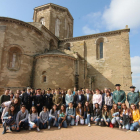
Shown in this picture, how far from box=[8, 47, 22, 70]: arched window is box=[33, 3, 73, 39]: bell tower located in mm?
10682

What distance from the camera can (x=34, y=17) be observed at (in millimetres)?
25062

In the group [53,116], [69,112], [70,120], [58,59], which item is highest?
[58,59]

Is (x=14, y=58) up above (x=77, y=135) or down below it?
above

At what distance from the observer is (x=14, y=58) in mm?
14492

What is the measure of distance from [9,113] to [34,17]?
78.4 ft

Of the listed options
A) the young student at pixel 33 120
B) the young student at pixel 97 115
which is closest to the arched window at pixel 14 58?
the young student at pixel 33 120

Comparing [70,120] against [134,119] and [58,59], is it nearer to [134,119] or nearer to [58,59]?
[134,119]

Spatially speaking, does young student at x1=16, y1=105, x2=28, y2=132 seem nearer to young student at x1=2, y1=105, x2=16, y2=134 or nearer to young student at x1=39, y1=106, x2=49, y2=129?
young student at x1=2, y1=105, x2=16, y2=134

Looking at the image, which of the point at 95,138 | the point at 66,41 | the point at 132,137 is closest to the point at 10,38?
the point at 66,41

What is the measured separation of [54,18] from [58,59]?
13.3m

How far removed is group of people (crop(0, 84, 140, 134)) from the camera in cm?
560

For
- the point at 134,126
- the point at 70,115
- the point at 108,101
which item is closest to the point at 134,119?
the point at 134,126

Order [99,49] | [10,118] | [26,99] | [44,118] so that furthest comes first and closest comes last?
[99,49] → [26,99] → [44,118] → [10,118]

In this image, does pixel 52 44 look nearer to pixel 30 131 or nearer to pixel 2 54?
pixel 2 54
